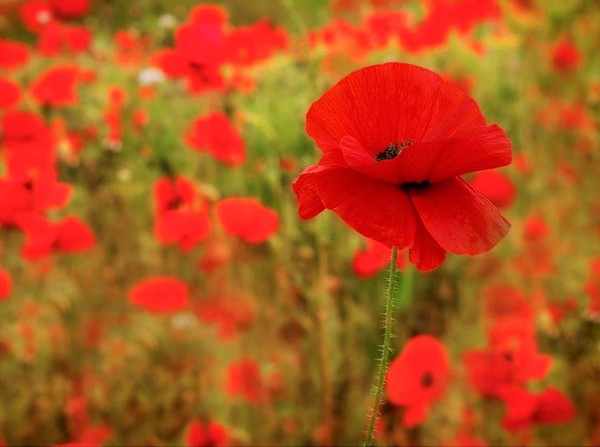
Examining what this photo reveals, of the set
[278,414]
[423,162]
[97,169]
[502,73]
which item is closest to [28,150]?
[97,169]

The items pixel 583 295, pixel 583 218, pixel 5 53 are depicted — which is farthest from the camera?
pixel 583 218

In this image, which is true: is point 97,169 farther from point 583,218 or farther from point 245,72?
point 583,218

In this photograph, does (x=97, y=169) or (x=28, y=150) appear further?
(x=97, y=169)

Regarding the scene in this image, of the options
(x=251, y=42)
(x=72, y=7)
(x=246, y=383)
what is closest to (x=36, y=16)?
(x=72, y=7)

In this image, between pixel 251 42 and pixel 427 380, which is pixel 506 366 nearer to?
pixel 427 380

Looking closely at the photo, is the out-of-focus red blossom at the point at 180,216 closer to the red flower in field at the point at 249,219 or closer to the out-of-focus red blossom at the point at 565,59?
the red flower in field at the point at 249,219

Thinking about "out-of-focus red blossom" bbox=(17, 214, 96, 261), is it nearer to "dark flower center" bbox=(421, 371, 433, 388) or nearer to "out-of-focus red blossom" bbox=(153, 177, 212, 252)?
"out-of-focus red blossom" bbox=(153, 177, 212, 252)
